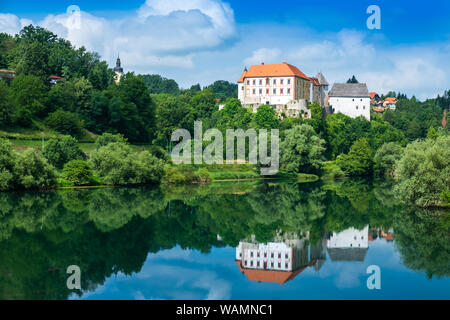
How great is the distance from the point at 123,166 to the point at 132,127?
20.9m

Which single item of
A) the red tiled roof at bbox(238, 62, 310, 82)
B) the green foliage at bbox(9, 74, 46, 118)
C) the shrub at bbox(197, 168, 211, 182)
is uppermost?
the red tiled roof at bbox(238, 62, 310, 82)

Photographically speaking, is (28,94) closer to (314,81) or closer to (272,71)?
(272,71)

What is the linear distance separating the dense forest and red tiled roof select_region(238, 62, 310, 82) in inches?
245

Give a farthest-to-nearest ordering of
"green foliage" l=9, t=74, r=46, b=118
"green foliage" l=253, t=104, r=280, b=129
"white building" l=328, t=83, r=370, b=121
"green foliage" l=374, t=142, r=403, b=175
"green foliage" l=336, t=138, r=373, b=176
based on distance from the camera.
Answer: "white building" l=328, t=83, r=370, b=121 < "green foliage" l=253, t=104, r=280, b=129 < "green foliage" l=374, t=142, r=403, b=175 < "green foliage" l=336, t=138, r=373, b=176 < "green foliage" l=9, t=74, r=46, b=118

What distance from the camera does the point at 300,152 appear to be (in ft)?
159

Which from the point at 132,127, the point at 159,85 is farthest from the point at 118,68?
the point at 132,127

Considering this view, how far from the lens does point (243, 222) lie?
22828mm

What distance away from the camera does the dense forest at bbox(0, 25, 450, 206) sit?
32.9 m

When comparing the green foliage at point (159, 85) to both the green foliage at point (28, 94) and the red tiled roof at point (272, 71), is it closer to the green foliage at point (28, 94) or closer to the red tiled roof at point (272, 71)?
the red tiled roof at point (272, 71)

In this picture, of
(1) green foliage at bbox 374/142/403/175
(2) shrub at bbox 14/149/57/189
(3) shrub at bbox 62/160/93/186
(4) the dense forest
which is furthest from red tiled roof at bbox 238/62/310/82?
(2) shrub at bbox 14/149/57/189

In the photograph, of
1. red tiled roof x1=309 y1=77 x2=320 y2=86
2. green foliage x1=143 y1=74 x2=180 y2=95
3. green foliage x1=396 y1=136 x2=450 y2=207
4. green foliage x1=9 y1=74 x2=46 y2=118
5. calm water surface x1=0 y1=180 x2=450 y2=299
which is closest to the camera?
calm water surface x1=0 y1=180 x2=450 y2=299

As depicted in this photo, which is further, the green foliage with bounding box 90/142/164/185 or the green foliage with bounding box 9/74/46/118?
the green foliage with bounding box 9/74/46/118

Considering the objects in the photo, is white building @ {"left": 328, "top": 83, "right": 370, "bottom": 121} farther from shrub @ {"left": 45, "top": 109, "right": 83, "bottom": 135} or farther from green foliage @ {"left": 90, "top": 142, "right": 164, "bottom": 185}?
green foliage @ {"left": 90, "top": 142, "right": 164, "bottom": 185}

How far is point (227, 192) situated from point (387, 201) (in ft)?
36.4
